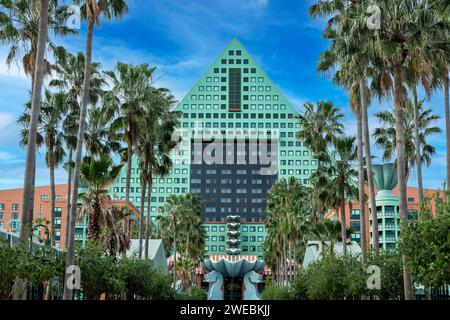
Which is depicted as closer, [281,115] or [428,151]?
[428,151]

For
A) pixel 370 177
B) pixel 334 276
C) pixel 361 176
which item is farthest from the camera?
pixel 361 176

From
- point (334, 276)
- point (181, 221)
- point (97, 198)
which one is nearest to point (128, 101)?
point (97, 198)

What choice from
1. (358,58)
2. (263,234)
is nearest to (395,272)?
(358,58)

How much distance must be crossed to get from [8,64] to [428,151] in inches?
1369

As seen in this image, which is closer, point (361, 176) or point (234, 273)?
point (361, 176)

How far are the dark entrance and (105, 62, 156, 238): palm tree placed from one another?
88.5m

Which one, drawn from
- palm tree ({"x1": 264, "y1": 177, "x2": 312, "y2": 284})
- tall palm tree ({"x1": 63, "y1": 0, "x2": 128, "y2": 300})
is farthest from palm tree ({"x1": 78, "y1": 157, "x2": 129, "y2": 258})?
palm tree ({"x1": 264, "y1": 177, "x2": 312, "y2": 284})

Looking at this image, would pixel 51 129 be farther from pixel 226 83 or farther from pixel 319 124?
→ pixel 226 83

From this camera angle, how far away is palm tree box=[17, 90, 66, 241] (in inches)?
1742

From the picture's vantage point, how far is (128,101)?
1838 inches

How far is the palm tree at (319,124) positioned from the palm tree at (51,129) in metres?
28.5

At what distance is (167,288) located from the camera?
180ft

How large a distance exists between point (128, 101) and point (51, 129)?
20.4 ft

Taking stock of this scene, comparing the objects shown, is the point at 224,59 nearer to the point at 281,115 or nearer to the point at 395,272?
the point at 281,115
